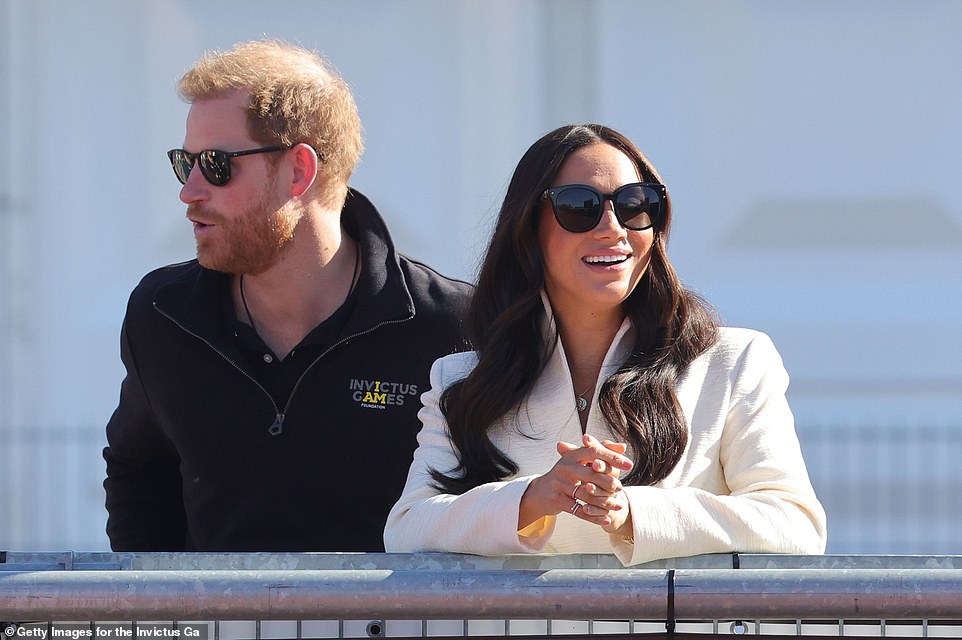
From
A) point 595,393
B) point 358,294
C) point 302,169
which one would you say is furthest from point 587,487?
point 302,169

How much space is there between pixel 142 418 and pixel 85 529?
2323 mm

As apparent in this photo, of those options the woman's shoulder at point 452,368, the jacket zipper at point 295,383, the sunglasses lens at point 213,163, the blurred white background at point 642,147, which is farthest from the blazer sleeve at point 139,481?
the blurred white background at point 642,147

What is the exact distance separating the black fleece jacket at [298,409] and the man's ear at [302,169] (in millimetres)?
163

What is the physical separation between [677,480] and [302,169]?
1.22 m

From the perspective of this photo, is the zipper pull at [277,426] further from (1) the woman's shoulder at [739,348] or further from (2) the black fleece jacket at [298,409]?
(1) the woman's shoulder at [739,348]

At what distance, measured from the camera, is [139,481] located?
329cm

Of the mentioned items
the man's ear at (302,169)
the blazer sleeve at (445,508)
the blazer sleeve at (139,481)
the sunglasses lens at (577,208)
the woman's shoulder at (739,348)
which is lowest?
the blazer sleeve at (139,481)

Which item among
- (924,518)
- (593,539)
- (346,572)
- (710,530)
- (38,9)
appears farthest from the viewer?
(38,9)

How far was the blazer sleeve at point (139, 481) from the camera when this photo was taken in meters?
3.22

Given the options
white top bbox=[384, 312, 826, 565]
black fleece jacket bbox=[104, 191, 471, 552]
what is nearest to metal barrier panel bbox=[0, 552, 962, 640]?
white top bbox=[384, 312, 826, 565]

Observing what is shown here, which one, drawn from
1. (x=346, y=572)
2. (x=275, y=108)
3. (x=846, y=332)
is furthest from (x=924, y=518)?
(x=346, y=572)

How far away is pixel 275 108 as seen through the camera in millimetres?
3172

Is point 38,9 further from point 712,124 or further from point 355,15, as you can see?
point 712,124

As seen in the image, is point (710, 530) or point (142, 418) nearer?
point (710, 530)
